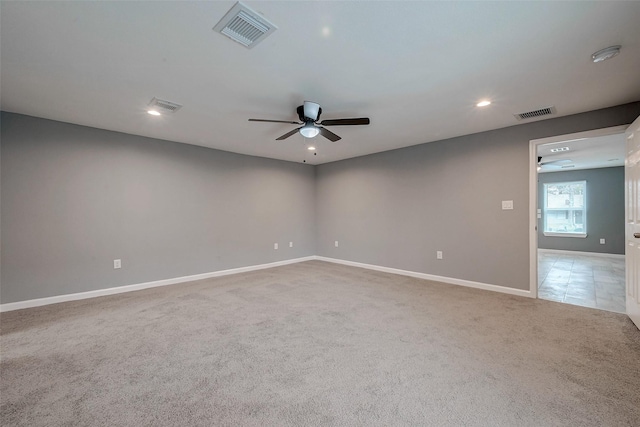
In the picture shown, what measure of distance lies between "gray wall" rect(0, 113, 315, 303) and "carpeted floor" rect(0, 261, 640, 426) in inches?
22.9

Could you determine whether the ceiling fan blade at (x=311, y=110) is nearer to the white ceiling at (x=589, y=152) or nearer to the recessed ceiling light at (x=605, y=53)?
the recessed ceiling light at (x=605, y=53)

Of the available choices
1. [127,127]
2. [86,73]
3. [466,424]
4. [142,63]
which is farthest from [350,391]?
[127,127]

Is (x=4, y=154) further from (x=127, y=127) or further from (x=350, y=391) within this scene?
(x=350, y=391)

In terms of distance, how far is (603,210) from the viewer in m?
6.80

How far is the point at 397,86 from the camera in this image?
262 centimetres

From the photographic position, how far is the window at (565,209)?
Result: 23.5ft

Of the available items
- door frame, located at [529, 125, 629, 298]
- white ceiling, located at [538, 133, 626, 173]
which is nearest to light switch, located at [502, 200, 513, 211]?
door frame, located at [529, 125, 629, 298]

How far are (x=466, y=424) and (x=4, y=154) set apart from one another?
211 inches

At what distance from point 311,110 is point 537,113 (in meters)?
2.87

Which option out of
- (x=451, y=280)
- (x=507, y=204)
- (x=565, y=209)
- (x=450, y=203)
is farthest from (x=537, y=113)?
(x=565, y=209)

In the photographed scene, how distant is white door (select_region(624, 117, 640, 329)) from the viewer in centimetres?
266

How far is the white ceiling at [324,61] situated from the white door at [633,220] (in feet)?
1.78

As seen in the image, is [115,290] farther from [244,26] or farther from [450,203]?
[450,203]

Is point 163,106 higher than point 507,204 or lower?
higher
